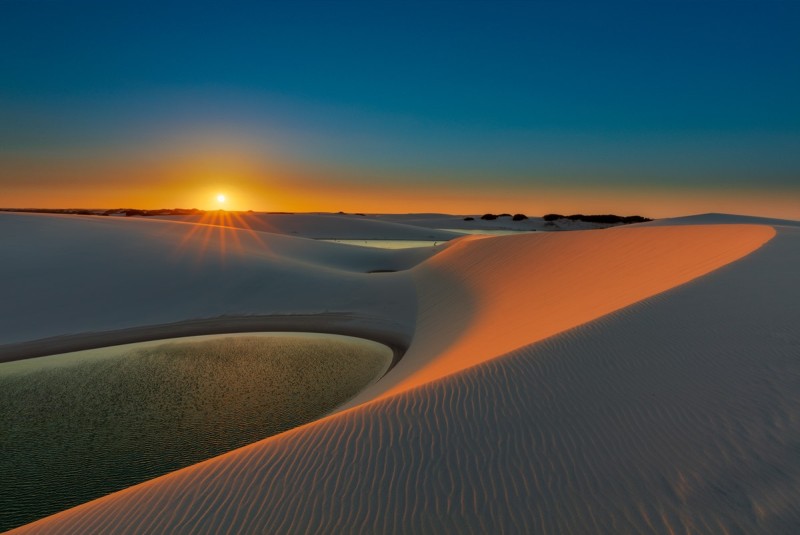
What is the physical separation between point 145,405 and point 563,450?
272 inches

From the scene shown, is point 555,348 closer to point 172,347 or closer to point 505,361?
point 505,361

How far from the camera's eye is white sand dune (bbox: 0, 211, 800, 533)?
9.54 ft

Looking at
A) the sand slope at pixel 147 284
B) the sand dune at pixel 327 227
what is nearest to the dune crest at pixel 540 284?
the sand slope at pixel 147 284

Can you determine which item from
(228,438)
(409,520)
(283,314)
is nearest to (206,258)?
(283,314)

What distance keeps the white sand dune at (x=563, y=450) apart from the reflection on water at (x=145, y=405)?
6.36ft

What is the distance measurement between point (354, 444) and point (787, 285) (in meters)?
7.20

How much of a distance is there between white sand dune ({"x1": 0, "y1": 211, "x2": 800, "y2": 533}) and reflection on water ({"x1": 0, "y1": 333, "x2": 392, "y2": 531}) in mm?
1939

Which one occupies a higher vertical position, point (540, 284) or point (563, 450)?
point (563, 450)

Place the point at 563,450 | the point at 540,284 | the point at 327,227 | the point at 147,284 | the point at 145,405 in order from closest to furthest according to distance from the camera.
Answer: the point at 563,450
the point at 145,405
the point at 540,284
the point at 147,284
the point at 327,227

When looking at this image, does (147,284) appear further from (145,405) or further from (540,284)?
(540,284)

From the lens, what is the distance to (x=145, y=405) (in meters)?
7.15

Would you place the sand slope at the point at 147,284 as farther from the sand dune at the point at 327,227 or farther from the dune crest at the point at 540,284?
the sand dune at the point at 327,227

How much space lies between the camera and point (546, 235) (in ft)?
61.7

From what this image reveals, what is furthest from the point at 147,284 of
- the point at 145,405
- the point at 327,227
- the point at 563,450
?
the point at 327,227
